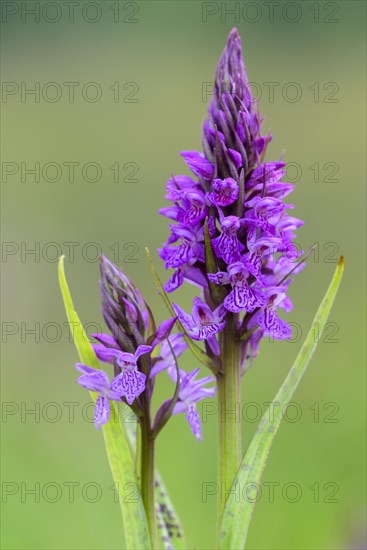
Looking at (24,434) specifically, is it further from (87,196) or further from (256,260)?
(87,196)

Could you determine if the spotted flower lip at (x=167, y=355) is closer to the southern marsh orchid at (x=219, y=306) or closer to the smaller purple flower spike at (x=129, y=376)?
the southern marsh orchid at (x=219, y=306)

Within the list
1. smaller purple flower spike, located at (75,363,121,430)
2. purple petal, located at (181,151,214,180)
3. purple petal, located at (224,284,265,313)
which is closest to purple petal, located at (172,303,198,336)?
purple petal, located at (224,284,265,313)

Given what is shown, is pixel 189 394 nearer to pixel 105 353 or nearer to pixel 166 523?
pixel 105 353

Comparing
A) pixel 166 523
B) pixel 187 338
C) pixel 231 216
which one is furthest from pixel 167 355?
pixel 166 523

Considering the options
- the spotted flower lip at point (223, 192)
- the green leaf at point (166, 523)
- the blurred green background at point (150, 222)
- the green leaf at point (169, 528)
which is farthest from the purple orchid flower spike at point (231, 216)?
the blurred green background at point (150, 222)

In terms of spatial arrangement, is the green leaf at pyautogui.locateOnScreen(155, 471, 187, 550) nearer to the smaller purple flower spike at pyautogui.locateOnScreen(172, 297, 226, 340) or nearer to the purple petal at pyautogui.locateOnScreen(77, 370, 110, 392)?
the purple petal at pyautogui.locateOnScreen(77, 370, 110, 392)
